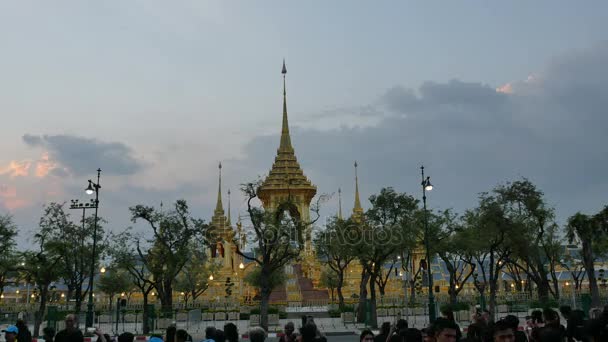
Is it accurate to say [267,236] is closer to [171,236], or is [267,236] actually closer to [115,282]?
[171,236]

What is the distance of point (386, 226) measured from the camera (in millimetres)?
43969

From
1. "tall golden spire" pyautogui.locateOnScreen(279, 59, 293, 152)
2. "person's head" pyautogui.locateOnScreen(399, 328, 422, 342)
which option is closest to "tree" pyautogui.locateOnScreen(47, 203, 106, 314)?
"person's head" pyautogui.locateOnScreen(399, 328, 422, 342)

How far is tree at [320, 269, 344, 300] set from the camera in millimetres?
67125

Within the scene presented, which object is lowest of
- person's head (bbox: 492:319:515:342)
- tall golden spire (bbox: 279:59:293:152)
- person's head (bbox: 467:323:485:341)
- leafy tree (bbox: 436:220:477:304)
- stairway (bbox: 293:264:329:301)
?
stairway (bbox: 293:264:329:301)

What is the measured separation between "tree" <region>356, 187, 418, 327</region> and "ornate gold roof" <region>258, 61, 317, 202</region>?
42731mm

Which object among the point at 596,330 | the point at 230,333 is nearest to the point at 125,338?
the point at 230,333

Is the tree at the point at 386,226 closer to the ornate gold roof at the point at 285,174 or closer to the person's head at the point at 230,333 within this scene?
the person's head at the point at 230,333

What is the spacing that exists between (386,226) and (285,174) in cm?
4678

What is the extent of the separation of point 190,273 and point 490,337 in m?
62.6

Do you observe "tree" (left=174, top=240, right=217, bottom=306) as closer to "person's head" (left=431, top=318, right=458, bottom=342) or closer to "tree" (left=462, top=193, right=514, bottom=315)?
"tree" (left=462, top=193, right=514, bottom=315)

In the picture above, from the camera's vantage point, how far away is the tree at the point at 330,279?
2643 inches

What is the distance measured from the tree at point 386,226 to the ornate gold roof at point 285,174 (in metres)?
42.7

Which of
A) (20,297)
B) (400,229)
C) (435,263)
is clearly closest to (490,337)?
(400,229)

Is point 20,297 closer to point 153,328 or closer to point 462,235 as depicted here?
point 153,328
